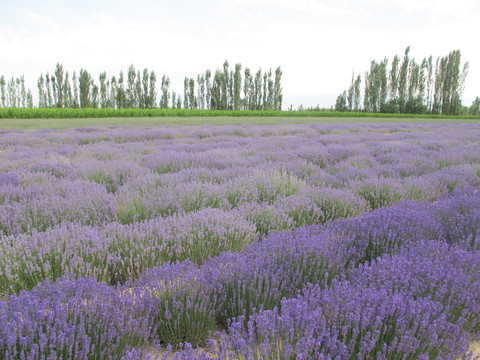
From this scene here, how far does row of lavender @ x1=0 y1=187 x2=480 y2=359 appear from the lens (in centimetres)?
133

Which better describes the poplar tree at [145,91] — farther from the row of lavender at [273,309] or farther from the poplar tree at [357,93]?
the row of lavender at [273,309]

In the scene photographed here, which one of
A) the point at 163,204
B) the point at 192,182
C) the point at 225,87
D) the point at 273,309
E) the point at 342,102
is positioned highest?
the point at 225,87

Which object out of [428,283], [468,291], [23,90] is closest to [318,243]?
[428,283]

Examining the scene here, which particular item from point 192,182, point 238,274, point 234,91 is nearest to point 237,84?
point 234,91

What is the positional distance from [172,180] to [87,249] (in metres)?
2.24

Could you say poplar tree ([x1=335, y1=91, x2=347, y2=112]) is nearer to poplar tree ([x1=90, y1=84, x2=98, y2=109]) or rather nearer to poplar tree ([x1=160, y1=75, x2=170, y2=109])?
poplar tree ([x1=160, y1=75, x2=170, y2=109])

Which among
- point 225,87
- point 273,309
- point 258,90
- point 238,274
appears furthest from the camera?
point 258,90

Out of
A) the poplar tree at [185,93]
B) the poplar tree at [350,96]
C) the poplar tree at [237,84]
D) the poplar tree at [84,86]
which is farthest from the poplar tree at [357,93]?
the poplar tree at [84,86]

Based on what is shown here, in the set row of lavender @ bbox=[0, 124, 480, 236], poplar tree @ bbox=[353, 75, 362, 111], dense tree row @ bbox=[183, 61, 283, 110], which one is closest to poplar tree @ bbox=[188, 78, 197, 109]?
dense tree row @ bbox=[183, 61, 283, 110]

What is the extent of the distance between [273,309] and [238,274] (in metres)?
0.34

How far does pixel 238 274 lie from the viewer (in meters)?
1.99

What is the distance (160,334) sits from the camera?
1730 mm

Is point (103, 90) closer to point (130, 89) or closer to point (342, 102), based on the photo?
point (130, 89)

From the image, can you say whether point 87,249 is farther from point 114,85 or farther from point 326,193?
point 114,85
